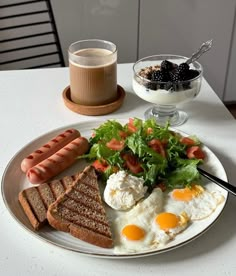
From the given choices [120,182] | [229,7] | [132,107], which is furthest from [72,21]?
[120,182]

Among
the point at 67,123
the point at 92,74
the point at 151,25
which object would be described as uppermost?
the point at 92,74

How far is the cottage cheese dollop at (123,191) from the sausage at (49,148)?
233 mm

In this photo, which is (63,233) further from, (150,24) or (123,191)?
(150,24)

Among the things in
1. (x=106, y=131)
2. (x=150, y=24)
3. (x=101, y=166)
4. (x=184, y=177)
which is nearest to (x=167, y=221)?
(x=184, y=177)

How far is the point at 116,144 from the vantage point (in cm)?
130

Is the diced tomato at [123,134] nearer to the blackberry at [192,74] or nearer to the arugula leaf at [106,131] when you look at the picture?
the arugula leaf at [106,131]

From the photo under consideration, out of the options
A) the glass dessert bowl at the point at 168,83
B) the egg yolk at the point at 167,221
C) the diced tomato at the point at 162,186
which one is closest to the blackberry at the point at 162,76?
the glass dessert bowl at the point at 168,83

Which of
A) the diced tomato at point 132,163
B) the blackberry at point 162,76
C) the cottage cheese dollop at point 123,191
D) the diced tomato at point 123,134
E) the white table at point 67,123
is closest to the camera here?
the white table at point 67,123

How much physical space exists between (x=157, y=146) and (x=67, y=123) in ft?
1.24

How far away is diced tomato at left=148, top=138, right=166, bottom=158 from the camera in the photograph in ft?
4.14

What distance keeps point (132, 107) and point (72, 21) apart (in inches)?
49.0

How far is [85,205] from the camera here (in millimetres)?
1134

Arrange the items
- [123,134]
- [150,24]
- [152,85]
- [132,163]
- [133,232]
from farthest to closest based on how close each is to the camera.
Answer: [150,24], [152,85], [123,134], [132,163], [133,232]

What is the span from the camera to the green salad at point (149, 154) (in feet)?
3.97
